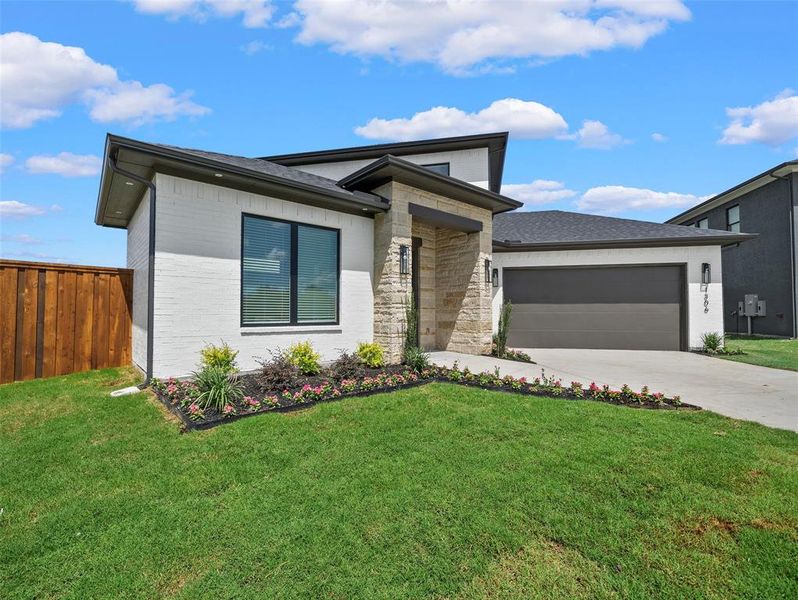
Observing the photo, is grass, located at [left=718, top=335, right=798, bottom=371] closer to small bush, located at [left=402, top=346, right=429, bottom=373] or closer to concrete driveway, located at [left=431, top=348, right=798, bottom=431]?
concrete driveway, located at [left=431, top=348, right=798, bottom=431]

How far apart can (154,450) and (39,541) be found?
1324 millimetres

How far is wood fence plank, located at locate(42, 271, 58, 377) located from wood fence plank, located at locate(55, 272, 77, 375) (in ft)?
0.18

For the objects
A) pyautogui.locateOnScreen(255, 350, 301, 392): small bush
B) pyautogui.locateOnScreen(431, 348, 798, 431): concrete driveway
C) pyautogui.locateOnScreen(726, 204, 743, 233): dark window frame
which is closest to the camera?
pyautogui.locateOnScreen(431, 348, 798, 431): concrete driveway

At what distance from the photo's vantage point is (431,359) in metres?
8.80

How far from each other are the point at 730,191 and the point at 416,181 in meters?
16.3

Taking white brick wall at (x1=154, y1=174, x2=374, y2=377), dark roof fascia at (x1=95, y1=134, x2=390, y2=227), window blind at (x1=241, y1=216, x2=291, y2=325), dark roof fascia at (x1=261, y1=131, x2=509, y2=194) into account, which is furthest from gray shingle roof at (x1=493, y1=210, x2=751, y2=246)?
white brick wall at (x1=154, y1=174, x2=374, y2=377)

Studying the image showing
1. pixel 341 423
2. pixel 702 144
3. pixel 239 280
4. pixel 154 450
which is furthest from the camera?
pixel 702 144

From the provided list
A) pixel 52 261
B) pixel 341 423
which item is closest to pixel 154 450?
pixel 341 423

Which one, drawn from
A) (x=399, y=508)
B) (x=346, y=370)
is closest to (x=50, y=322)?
(x=346, y=370)

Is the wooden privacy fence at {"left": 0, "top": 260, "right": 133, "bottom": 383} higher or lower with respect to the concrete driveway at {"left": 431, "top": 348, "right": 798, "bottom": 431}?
higher

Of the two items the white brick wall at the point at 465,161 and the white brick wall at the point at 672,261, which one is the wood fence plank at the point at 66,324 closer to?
the white brick wall at the point at 465,161

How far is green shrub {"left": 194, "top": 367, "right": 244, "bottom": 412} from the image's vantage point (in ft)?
15.9

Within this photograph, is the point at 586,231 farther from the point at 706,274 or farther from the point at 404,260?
the point at 404,260

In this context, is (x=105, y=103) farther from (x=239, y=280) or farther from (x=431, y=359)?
(x=431, y=359)
